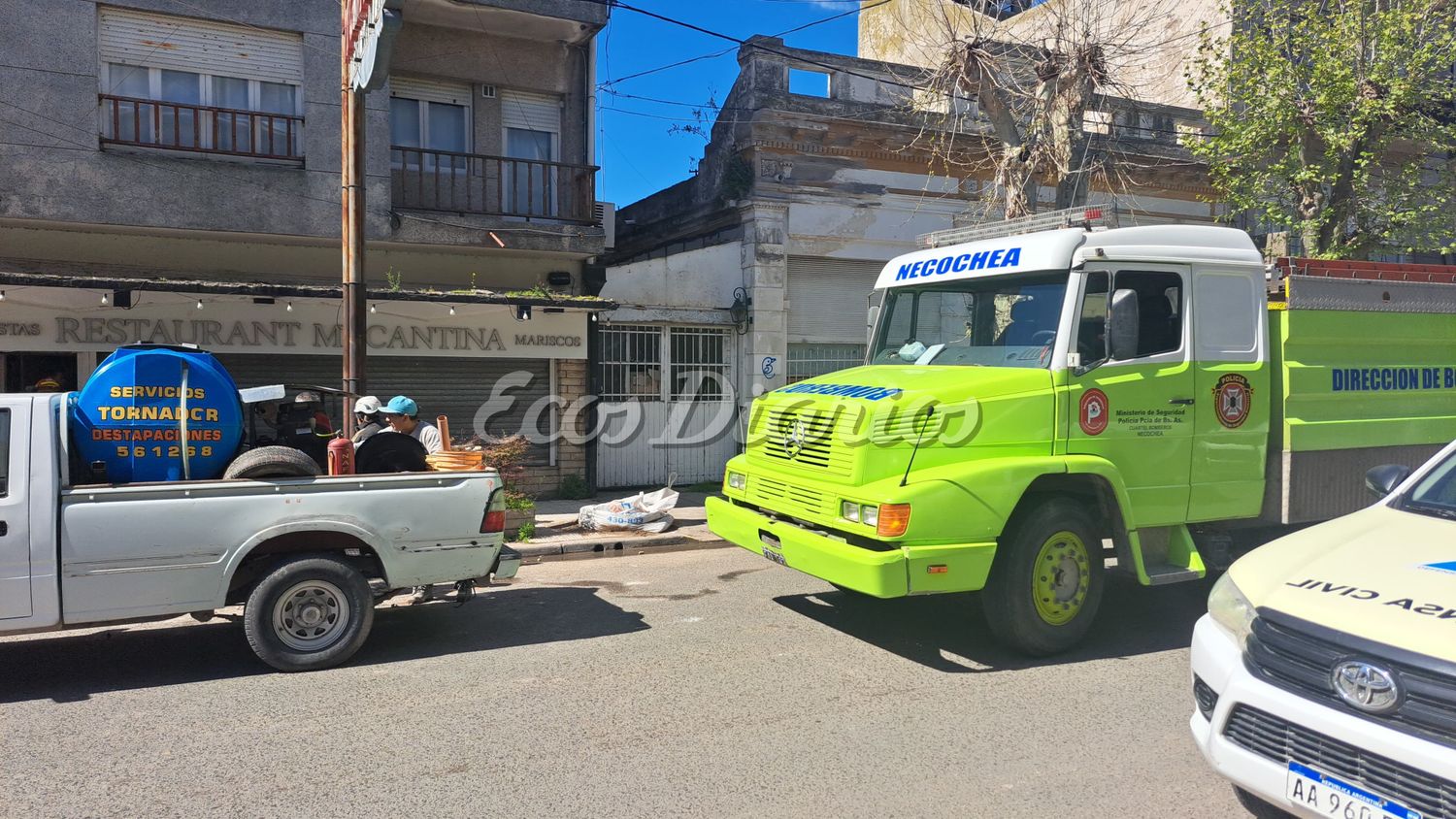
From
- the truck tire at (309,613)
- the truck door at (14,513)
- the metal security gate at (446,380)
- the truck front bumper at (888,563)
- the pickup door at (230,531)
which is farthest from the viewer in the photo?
the metal security gate at (446,380)

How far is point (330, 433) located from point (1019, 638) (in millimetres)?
4993

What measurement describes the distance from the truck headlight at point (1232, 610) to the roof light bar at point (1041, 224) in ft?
10.6

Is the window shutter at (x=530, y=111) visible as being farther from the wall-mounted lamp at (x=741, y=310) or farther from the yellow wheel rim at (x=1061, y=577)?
the yellow wheel rim at (x=1061, y=577)

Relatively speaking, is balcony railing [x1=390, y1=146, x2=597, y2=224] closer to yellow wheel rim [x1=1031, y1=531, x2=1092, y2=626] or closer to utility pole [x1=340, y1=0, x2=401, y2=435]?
utility pole [x1=340, y1=0, x2=401, y2=435]

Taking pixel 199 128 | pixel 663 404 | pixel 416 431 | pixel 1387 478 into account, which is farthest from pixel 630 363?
pixel 1387 478

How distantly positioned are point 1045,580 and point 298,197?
9575 mm

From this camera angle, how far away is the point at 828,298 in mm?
15070

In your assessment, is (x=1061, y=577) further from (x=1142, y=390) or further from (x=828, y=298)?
(x=828, y=298)

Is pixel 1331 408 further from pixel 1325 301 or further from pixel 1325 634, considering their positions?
pixel 1325 634

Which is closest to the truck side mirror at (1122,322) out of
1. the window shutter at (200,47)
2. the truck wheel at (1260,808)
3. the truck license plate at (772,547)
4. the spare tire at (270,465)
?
the truck license plate at (772,547)

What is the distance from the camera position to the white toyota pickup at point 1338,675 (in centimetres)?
304

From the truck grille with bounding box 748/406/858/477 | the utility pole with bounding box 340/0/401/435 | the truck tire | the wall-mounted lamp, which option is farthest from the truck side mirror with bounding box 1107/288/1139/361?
the wall-mounted lamp

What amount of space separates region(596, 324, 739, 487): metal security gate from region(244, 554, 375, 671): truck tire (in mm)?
7693

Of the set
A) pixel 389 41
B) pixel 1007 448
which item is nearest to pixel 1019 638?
pixel 1007 448
